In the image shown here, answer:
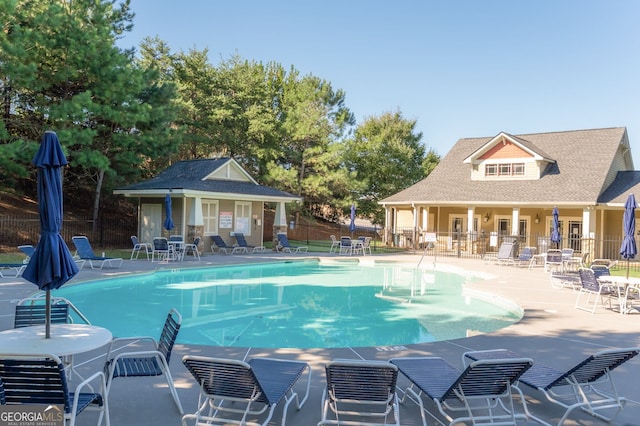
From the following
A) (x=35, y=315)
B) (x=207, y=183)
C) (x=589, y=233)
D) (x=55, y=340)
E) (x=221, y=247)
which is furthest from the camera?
(x=589, y=233)

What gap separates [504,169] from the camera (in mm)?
27297

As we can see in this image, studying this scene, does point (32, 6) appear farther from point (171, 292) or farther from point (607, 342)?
point (607, 342)

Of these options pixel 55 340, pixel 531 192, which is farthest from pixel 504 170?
pixel 55 340

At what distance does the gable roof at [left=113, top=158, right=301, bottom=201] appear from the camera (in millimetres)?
21656

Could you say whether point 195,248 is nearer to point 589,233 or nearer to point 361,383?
point 361,383

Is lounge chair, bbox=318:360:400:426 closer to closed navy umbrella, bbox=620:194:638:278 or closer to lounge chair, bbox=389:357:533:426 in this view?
lounge chair, bbox=389:357:533:426

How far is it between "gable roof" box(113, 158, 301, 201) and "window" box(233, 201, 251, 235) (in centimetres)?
90

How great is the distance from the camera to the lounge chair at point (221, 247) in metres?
22.3

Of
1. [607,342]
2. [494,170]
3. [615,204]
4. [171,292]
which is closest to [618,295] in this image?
[607,342]

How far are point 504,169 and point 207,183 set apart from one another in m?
15.9

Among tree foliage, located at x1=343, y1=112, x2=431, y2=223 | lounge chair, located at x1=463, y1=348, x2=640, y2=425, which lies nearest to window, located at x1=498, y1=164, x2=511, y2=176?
tree foliage, located at x1=343, y1=112, x2=431, y2=223

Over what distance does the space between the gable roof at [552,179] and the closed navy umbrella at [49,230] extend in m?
23.0

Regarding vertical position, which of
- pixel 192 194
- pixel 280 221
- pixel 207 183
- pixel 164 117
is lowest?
pixel 280 221
